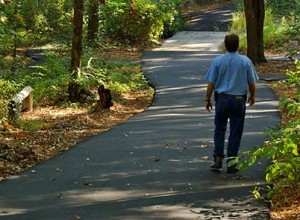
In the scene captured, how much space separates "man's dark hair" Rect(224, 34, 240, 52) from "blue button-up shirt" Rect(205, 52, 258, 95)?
0.08 meters

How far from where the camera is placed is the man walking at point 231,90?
7.56 meters

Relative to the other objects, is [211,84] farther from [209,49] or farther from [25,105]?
[209,49]

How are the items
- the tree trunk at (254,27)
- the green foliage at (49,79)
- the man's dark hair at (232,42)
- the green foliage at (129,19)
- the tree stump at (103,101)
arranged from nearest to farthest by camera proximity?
the man's dark hair at (232,42) < the tree stump at (103,101) < the green foliage at (49,79) < the tree trunk at (254,27) < the green foliage at (129,19)

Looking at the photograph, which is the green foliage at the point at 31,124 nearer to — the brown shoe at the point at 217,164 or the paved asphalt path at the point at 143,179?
the paved asphalt path at the point at 143,179

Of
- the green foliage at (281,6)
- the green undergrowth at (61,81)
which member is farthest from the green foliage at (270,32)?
the green undergrowth at (61,81)

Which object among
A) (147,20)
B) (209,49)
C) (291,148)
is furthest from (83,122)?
(147,20)

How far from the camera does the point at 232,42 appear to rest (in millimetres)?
7531

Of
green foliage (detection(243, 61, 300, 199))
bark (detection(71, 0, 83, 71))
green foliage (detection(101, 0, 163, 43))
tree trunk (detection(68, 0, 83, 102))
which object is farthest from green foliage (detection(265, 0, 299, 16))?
green foliage (detection(243, 61, 300, 199))

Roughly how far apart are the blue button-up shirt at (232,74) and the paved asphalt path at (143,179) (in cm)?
103

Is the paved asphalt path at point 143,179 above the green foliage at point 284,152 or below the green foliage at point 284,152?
below

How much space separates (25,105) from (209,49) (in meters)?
14.7

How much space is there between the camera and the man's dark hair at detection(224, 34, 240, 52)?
7484 mm

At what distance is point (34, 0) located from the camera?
47.6ft

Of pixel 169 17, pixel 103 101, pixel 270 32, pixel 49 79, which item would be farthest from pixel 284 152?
pixel 169 17
